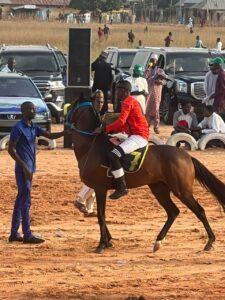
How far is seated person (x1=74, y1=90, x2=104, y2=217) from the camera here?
14.3 metres

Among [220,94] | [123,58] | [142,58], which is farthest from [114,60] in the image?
[220,94]

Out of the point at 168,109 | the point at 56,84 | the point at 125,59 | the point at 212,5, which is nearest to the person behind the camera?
the point at 168,109

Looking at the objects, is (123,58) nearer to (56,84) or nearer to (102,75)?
(56,84)

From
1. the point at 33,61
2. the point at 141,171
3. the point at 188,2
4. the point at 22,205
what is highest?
the point at 141,171

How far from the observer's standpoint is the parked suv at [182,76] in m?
29.1

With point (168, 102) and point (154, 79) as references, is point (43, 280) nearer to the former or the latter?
point (154, 79)

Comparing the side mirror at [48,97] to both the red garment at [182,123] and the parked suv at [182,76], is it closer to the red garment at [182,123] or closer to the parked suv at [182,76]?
the parked suv at [182,76]

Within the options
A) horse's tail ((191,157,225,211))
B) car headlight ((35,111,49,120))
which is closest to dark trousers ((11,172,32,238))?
horse's tail ((191,157,225,211))

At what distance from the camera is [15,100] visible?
2486 cm

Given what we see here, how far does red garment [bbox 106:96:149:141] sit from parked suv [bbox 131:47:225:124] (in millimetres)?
15189

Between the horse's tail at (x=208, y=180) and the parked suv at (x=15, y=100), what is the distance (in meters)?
10.7

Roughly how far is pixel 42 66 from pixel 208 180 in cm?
1776

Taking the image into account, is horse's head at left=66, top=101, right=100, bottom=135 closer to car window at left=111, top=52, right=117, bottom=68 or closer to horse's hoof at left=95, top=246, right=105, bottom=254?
horse's hoof at left=95, top=246, right=105, bottom=254

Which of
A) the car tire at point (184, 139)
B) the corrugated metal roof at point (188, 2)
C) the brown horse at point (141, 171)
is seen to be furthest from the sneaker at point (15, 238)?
the corrugated metal roof at point (188, 2)
